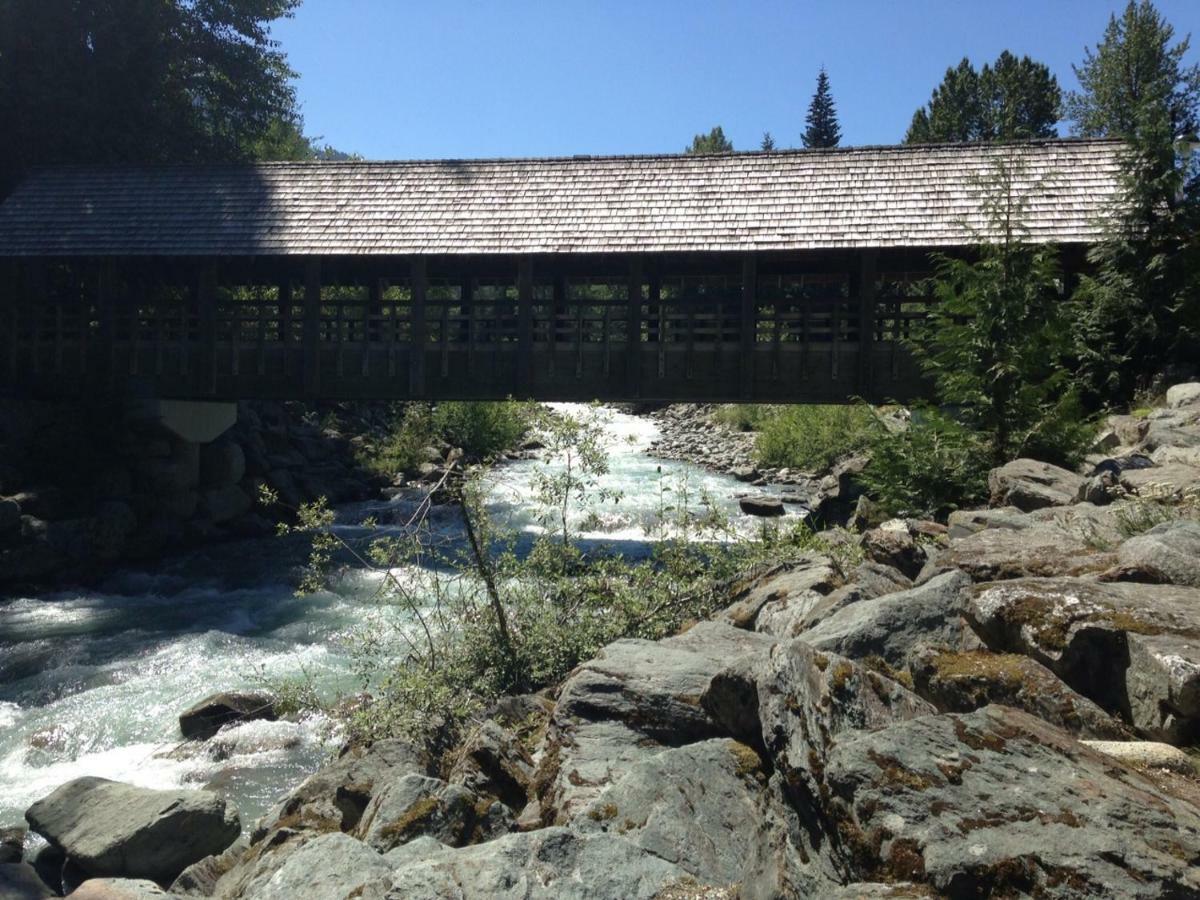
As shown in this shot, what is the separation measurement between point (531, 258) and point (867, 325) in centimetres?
458

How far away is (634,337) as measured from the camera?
14.4 meters

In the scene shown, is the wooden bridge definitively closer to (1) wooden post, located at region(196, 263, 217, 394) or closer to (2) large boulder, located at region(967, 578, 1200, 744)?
(1) wooden post, located at region(196, 263, 217, 394)

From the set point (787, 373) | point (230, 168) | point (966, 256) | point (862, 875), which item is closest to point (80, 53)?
point (230, 168)

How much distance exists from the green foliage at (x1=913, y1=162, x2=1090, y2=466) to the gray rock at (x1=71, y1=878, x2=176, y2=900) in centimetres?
681

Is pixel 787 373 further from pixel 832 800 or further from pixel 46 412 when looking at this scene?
pixel 832 800

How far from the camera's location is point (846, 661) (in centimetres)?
337

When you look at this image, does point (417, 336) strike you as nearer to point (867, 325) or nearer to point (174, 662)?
point (867, 325)

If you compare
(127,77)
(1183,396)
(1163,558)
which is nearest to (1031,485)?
(1163,558)

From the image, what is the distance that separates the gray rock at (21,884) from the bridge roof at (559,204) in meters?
9.80

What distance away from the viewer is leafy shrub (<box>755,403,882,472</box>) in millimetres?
20689

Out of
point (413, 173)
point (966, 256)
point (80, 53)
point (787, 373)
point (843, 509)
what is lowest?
point (843, 509)

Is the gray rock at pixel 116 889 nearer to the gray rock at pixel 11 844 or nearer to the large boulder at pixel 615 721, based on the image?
the gray rock at pixel 11 844

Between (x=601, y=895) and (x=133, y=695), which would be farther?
(x=133, y=695)

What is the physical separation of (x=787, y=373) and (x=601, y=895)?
465 inches
